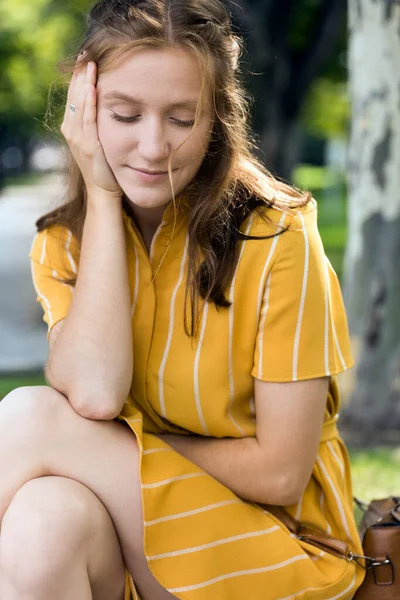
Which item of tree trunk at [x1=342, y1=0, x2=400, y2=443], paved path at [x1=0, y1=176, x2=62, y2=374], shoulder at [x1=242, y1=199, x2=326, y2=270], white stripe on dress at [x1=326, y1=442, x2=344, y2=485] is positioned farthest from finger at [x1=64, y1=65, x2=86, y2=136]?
tree trunk at [x1=342, y1=0, x2=400, y2=443]

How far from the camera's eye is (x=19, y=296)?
16.5m

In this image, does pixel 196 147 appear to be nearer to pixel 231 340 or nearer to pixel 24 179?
pixel 231 340

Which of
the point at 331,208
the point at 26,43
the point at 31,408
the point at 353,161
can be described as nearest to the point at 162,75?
the point at 31,408

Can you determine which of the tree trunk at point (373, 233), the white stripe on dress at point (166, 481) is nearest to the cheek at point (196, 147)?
the white stripe on dress at point (166, 481)

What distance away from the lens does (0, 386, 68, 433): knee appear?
228 centimetres

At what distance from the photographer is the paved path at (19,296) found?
10.2 m

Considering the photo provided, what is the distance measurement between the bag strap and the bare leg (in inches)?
14.3

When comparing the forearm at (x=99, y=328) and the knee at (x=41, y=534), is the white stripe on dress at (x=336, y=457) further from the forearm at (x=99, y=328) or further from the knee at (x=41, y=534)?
the knee at (x=41, y=534)

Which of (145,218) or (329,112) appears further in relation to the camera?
(329,112)

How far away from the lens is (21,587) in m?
2.07

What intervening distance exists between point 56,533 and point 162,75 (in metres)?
1.06

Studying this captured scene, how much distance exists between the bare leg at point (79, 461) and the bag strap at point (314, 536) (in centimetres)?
36

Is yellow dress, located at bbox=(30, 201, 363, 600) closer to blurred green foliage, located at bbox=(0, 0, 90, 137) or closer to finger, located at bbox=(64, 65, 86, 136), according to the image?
finger, located at bbox=(64, 65, 86, 136)

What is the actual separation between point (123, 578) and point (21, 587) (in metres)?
0.32
